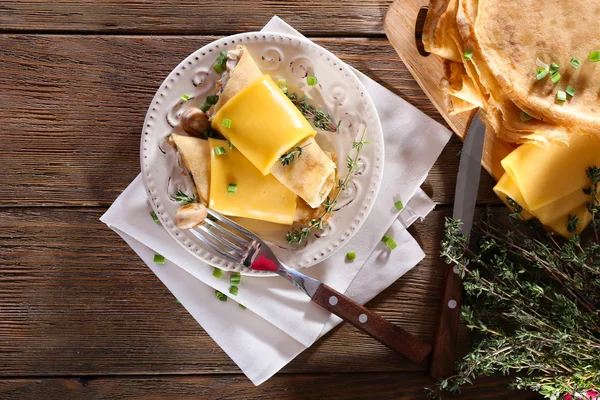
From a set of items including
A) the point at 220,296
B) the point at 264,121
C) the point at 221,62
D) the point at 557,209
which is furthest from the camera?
the point at 220,296

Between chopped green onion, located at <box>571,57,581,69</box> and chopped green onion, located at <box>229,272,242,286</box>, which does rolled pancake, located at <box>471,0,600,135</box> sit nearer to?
chopped green onion, located at <box>571,57,581,69</box>

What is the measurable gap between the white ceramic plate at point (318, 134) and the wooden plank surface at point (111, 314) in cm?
33

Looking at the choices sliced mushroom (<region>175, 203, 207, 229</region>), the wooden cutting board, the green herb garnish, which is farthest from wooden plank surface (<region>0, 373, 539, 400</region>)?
the green herb garnish

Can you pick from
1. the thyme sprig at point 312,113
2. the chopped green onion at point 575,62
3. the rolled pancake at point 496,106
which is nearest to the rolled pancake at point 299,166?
the thyme sprig at point 312,113

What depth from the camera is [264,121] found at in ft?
5.33

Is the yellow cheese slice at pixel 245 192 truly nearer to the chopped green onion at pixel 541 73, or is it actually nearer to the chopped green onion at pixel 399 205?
the chopped green onion at pixel 399 205

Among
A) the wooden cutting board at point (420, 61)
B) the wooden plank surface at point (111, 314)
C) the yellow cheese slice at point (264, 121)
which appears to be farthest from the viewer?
the wooden plank surface at point (111, 314)

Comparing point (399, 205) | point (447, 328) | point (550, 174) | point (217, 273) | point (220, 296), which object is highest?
point (550, 174)

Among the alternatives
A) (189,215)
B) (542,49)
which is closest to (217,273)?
(189,215)

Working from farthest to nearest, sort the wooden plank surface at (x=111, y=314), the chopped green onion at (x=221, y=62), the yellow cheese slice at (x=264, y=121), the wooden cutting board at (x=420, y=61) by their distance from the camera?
the wooden plank surface at (x=111, y=314) < the wooden cutting board at (x=420, y=61) < the chopped green onion at (x=221, y=62) < the yellow cheese slice at (x=264, y=121)

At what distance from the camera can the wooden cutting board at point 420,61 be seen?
1.84 metres

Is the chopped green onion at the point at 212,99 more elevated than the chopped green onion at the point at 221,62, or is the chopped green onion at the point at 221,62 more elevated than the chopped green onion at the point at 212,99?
the chopped green onion at the point at 221,62

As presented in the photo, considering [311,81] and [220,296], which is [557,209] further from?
[220,296]

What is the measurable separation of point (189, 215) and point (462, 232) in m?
0.96
